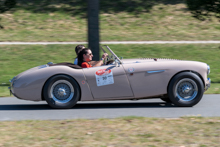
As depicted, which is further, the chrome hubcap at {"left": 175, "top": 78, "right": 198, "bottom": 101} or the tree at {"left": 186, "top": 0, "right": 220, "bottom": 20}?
the tree at {"left": 186, "top": 0, "right": 220, "bottom": 20}

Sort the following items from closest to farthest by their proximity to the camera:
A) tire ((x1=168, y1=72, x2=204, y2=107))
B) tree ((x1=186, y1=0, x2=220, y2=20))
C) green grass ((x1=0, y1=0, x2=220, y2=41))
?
tire ((x1=168, y1=72, x2=204, y2=107)), tree ((x1=186, y1=0, x2=220, y2=20)), green grass ((x1=0, y1=0, x2=220, y2=41))

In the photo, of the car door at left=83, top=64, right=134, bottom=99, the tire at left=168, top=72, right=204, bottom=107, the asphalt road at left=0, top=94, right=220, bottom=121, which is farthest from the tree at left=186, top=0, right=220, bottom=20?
the car door at left=83, top=64, right=134, bottom=99

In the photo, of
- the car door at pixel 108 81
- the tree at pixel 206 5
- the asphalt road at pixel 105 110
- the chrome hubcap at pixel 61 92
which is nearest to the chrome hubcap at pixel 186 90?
the asphalt road at pixel 105 110

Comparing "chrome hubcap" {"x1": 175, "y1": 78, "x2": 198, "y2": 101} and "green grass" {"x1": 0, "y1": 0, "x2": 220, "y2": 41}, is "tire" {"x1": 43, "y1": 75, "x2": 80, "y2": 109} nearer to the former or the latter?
"chrome hubcap" {"x1": 175, "y1": 78, "x2": 198, "y2": 101}

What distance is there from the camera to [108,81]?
690cm

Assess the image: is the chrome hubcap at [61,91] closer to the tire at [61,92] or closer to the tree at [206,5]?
the tire at [61,92]

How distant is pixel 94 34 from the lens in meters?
9.89

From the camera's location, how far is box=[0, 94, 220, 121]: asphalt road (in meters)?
6.33

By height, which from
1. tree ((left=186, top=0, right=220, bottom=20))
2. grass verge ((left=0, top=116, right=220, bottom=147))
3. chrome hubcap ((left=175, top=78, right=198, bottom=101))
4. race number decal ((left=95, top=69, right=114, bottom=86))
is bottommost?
grass verge ((left=0, top=116, right=220, bottom=147))

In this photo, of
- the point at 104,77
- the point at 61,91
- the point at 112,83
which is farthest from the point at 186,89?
the point at 61,91

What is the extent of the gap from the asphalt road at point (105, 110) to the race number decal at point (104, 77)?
0.54 metres

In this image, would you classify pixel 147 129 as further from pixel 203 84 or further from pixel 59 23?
pixel 59 23

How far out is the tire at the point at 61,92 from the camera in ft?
22.6

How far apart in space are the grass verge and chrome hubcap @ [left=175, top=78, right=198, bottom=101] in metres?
1.36
